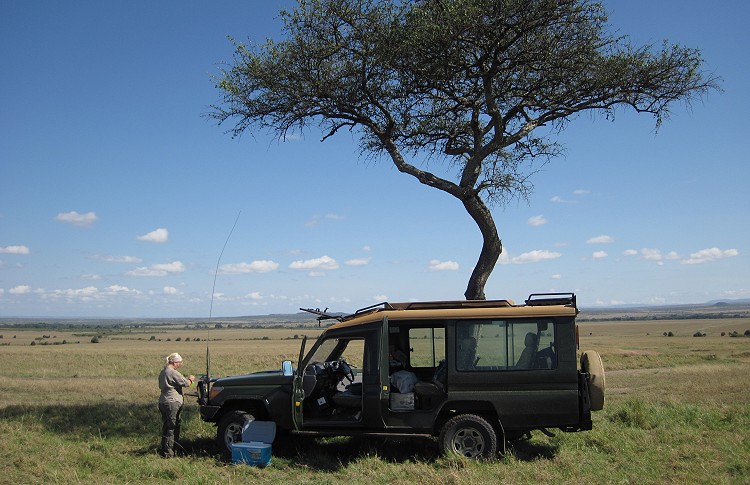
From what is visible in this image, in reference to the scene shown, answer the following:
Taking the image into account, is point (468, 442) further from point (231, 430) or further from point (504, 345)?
point (231, 430)

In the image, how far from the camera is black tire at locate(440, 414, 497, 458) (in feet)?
31.8

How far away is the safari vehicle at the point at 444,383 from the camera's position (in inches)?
378

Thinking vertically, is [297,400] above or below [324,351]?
below

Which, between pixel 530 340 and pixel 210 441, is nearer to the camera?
pixel 530 340

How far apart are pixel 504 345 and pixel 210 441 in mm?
5380

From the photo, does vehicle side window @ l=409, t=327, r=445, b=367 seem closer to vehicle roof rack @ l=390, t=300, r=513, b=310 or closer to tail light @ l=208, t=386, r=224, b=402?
vehicle roof rack @ l=390, t=300, r=513, b=310

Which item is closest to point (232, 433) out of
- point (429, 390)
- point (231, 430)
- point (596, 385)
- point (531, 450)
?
point (231, 430)

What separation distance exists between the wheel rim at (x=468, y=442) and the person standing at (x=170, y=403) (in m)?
4.16

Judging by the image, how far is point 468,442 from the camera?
32.2 ft

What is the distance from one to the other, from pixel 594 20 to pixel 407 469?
9.96 meters

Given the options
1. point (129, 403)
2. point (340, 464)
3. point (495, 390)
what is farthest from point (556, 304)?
point (129, 403)

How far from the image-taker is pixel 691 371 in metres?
27.2

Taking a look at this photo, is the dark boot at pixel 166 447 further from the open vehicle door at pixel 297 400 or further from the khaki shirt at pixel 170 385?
the open vehicle door at pixel 297 400

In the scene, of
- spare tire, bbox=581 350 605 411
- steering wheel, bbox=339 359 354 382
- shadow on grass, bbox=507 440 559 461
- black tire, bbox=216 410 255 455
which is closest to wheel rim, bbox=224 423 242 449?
black tire, bbox=216 410 255 455
